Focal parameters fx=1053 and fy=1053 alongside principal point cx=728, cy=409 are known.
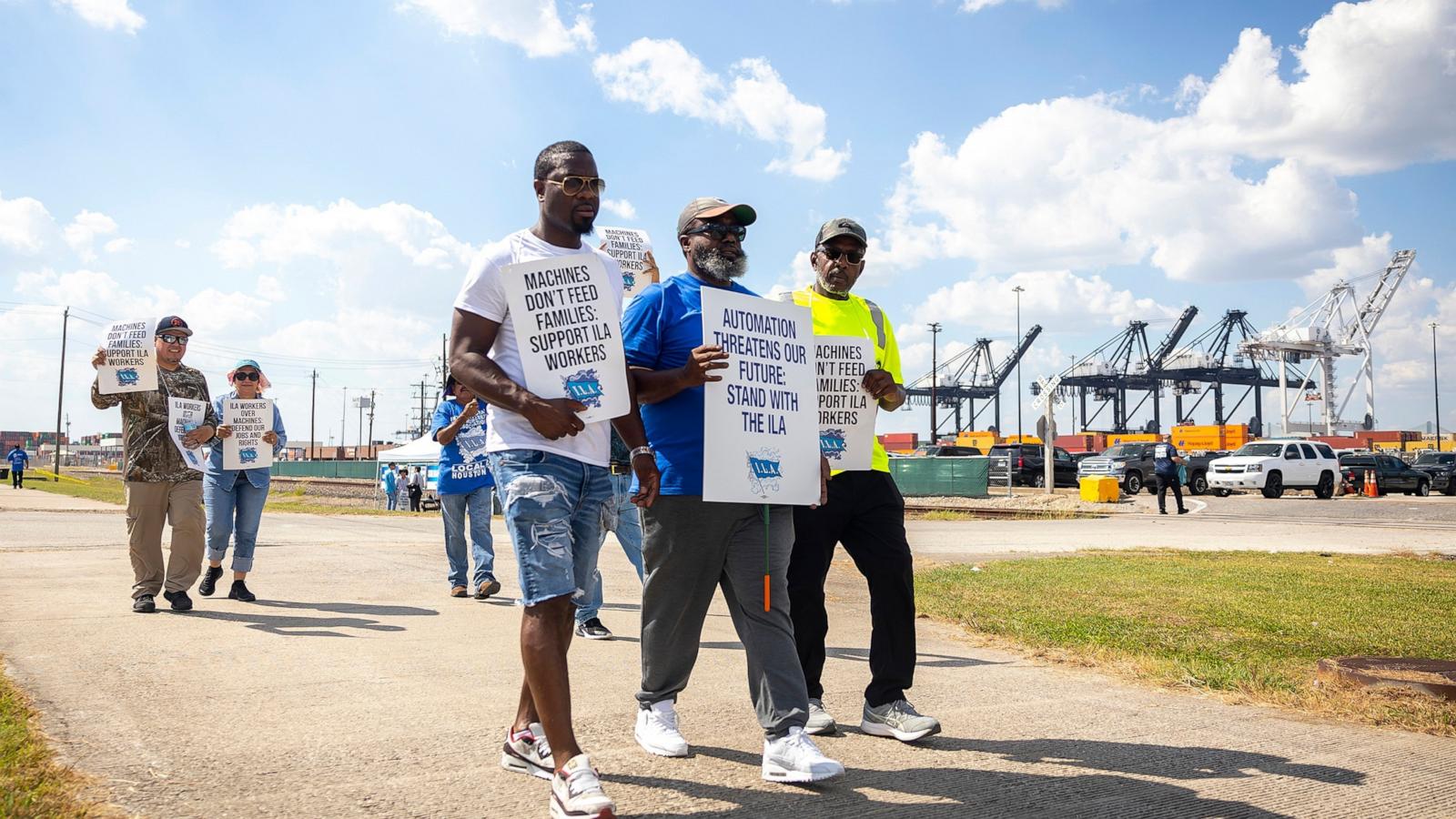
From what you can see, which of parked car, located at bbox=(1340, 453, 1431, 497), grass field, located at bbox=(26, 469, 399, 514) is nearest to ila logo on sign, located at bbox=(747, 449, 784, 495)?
grass field, located at bbox=(26, 469, 399, 514)

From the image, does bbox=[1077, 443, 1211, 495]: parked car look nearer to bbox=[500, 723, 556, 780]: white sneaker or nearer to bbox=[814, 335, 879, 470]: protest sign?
bbox=[814, 335, 879, 470]: protest sign

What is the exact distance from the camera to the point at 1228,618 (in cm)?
709

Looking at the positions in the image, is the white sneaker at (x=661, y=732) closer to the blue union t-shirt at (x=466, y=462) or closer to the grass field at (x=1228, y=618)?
the grass field at (x=1228, y=618)

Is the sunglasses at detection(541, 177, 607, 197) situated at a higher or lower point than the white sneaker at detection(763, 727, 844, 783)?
higher

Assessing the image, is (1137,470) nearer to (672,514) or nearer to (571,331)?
(672,514)

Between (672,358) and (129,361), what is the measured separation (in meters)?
5.20

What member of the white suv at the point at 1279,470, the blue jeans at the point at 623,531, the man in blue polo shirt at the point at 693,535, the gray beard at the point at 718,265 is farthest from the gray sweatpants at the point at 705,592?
the white suv at the point at 1279,470

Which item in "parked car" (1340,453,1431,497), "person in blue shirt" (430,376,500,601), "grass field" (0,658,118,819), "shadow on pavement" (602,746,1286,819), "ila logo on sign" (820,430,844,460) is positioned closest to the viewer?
"grass field" (0,658,118,819)

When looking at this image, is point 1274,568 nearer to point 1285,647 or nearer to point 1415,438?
point 1285,647

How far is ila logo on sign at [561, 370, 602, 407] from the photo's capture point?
332cm

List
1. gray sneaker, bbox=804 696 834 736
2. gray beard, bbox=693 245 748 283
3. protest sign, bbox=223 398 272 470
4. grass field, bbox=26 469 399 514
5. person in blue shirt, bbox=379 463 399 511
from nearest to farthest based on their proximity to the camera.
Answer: gray beard, bbox=693 245 748 283 → gray sneaker, bbox=804 696 834 736 → protest sign, bbox=223 398 272 470 → grass field, bbox=26 469 399 514 → person in blue shirt, bbox=379 463 399 511

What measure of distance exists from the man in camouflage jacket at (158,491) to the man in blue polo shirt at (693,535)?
476 centimetres

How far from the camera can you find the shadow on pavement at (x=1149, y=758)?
137 inches

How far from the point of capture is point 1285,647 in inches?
235
